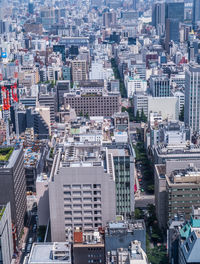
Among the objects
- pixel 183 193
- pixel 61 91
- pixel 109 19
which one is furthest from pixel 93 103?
pixel 109 19

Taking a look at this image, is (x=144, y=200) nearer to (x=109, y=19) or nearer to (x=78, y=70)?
(x=78, y=70)

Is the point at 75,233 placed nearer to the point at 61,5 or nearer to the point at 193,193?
the point at 193,193

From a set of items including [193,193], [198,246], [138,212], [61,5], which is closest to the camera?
[198,246]

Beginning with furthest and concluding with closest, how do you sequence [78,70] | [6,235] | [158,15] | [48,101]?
[158,15] → [78,70] → [48,101] → [6,235]

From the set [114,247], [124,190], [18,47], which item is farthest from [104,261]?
[18,47]

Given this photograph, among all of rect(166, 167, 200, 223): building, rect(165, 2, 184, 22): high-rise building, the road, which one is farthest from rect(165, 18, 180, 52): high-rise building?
rect(166, 167, 200, 223): building

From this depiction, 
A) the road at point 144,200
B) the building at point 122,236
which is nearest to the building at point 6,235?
the building at point 122,236

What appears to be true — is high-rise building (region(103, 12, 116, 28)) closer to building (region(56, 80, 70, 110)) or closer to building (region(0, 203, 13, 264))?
building (region(56, 80, 70, 110))
